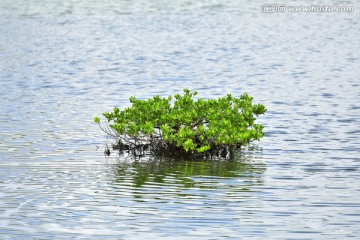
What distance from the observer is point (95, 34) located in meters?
51.3

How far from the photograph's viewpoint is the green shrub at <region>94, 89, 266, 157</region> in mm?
17891

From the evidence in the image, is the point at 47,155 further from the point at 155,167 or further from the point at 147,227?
the point at 147,227

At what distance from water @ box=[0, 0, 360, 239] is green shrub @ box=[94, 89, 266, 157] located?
0.44 metres

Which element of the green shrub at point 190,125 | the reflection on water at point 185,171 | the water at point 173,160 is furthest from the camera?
the green shrub at point 190,125

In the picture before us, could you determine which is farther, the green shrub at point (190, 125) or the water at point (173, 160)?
the green shrub at point (190, 125)

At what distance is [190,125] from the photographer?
61.0ft

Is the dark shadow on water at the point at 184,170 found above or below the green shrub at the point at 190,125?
below

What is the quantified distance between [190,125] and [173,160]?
2.64ft

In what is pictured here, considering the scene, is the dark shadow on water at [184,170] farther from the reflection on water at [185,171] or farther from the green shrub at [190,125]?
the green shrub at [190,125]

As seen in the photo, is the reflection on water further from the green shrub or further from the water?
the green shrub

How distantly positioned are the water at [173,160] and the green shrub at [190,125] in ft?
1.43

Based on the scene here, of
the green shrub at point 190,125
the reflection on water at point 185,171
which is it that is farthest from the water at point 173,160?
the green shrub at point 190,125

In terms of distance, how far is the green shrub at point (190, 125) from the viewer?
→ 17.9 m

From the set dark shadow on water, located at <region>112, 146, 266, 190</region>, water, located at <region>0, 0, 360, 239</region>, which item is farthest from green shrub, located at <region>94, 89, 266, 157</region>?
water, located at <region>0, 0, 360, 239</region>
